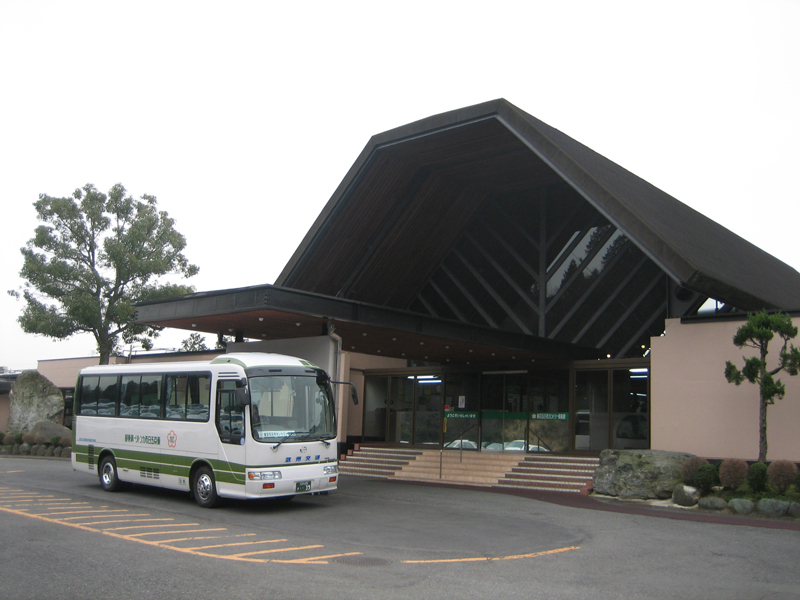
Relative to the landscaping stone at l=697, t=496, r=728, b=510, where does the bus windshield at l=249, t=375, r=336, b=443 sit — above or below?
above

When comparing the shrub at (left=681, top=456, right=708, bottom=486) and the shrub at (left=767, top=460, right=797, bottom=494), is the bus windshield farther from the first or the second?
the shrub at (left=767, top=460, right=797, bottom=494)

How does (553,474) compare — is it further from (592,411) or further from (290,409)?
(290,409)

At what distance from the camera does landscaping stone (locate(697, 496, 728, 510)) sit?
1420 cm

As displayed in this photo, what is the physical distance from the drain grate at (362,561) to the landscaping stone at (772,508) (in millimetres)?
8728

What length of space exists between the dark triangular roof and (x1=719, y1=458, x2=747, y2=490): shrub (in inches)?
149

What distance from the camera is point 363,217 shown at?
22.6 m

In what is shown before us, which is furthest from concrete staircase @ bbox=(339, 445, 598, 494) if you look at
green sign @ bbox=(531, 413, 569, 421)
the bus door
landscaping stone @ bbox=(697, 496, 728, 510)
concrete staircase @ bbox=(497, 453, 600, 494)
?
the bus door

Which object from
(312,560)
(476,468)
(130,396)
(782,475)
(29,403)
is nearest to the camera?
(312,560)

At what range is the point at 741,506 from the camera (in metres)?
13.8

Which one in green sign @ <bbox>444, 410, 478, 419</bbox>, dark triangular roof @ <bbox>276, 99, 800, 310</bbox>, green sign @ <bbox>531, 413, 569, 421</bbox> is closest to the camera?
dark triangular roof @ <bbox>276, 99, 800, 310</bbox>

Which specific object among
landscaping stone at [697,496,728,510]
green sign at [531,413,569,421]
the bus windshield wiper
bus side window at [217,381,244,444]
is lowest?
landscaping stone at [697,496,728,510]

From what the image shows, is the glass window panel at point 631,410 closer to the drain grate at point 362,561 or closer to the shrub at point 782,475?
the shrub at point 782,475

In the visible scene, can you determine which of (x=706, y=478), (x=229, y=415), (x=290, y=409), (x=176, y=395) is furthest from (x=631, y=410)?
(x=176, y=395)

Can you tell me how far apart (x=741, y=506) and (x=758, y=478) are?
36.8 inches
